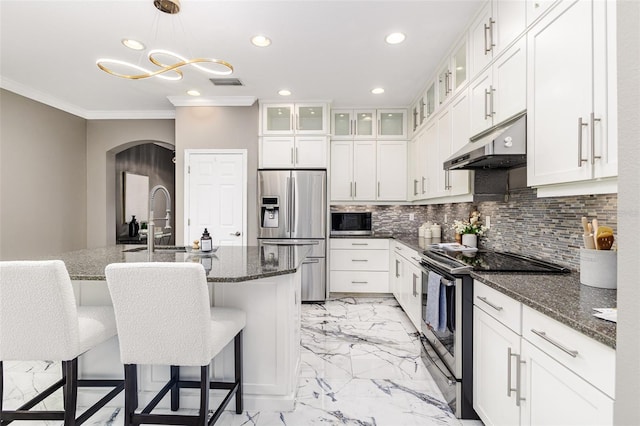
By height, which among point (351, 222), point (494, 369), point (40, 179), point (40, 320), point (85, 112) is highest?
point (85, 112)

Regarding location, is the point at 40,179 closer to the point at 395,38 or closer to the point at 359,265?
the point at 359,265

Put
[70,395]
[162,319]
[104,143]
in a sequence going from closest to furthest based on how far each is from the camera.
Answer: [162,319] → [70,395] → [104,143]

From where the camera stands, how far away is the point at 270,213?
4.33 metres

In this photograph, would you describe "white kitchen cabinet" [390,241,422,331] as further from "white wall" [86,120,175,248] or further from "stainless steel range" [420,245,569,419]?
"white wall" [86,120,175,248]

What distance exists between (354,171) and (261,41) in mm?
2304

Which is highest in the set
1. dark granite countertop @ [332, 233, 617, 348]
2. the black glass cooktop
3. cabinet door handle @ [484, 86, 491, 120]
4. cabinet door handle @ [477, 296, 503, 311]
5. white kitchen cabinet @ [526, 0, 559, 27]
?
white kitchen cabinet @ [526, 0, 559, 27]

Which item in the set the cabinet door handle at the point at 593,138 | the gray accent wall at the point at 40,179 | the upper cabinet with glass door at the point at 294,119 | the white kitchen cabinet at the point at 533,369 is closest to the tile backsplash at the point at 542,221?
the cabinet door handle at the point at 593,138

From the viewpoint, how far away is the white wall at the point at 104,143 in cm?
488

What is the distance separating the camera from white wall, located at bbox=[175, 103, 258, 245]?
438 cm

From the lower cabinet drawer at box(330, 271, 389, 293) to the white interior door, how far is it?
1393 mm

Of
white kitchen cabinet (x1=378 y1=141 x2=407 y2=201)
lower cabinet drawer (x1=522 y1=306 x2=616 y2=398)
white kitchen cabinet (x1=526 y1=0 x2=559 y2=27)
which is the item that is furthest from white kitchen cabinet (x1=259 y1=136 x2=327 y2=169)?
lower cabinet drawer (x1=522 y1=306 x2=616 y2=398)

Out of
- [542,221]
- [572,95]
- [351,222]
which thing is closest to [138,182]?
[351,222]

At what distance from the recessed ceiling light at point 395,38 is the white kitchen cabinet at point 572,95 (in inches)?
47.7

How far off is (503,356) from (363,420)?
3.02ft
